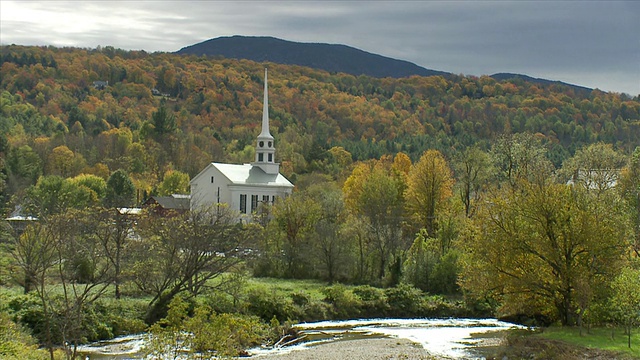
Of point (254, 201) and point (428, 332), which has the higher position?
point (254, 201)

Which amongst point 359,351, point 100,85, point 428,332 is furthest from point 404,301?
point 100,85

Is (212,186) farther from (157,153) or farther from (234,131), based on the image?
(234,131)

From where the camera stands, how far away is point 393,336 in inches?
1625

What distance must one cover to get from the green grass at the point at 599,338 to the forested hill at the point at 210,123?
6218 cm

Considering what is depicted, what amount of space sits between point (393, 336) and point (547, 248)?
351 inches

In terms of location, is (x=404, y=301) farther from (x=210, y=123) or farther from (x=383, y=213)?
(x=210, y=123)

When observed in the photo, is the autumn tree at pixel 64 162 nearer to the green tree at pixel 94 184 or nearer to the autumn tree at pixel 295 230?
the green tree at pixel 94 184

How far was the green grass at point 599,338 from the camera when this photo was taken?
32938 millimetres

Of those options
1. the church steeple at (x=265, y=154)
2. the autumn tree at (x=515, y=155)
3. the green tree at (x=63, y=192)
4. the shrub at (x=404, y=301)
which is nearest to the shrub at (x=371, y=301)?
the shrub at (x=404, y=301)

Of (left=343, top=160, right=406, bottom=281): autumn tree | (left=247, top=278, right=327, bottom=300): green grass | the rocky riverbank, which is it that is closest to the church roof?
(left=343, top=160, right=406, bottom=281): autumn tree

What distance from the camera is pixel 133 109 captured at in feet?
533

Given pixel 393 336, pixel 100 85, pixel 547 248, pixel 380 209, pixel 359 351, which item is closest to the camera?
pixel 359 351

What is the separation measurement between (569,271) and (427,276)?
18062mm

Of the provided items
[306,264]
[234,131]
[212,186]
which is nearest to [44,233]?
[306,264]
